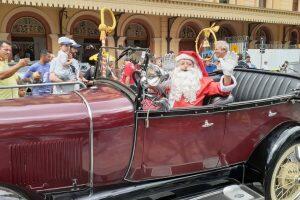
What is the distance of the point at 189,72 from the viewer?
10.9 feet

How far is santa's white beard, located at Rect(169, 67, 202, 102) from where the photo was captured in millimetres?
3229

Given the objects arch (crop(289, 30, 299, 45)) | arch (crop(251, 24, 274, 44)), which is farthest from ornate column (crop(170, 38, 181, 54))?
arch (crop(289, 30, 299, 45))

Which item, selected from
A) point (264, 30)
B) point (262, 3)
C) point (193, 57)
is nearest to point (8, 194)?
point (193, 57)

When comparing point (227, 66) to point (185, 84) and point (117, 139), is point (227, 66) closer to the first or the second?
point (185, 84)

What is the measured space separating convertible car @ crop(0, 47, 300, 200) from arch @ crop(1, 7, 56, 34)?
1038 cm

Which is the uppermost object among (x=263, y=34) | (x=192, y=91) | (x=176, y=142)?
(x=263, y=34)

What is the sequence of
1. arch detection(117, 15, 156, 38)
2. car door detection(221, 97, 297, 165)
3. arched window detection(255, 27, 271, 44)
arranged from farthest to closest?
1. arched window detection(255, 27, 271, 44)
2. arch detection(117, 15, 156, 38)
3. car door detection(221, 97, 297, 165)

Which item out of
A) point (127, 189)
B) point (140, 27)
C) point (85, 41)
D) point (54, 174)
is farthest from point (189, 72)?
point (140, 27)

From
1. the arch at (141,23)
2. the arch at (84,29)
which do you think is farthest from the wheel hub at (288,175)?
the arch at (141,23)

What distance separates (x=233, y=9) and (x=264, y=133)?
46.2 feet

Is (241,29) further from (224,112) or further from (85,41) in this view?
(224,112)

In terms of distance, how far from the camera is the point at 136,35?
15.3 m

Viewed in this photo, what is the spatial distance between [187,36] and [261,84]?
13.4 metres

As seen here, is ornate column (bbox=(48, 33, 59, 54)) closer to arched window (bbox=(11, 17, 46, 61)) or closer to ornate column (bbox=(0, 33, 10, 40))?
arched window (bbox=(11, 17, 46, 61))
